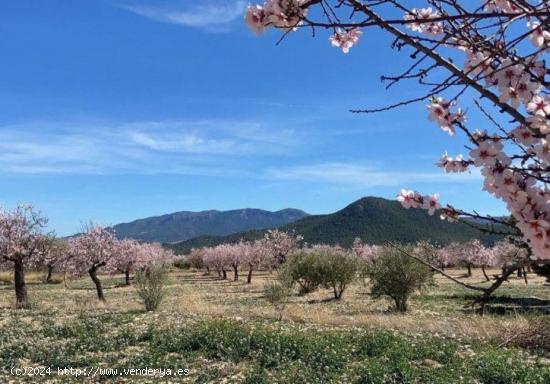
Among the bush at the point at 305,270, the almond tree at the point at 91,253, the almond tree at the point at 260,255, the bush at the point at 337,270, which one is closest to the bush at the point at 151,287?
the almond tree at the point at 91,253

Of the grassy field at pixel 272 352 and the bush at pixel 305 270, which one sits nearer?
the grassy field at pixel 272 352

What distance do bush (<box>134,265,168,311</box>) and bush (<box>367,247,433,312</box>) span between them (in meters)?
11.0

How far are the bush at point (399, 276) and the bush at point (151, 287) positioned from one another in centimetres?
1105

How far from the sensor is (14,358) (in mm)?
11562

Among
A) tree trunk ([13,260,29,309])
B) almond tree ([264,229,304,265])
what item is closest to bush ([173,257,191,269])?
almond tree ([264,229,304,265])

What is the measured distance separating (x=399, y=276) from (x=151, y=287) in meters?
12.3

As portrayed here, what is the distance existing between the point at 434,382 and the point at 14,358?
30.3 feet

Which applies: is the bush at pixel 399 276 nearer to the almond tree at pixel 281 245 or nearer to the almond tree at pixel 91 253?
the almond tree at pixel 91 253

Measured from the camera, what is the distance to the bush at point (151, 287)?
2109 centimetres

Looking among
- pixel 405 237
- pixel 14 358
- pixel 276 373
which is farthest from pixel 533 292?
pixel 405 237

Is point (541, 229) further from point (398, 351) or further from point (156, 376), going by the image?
point (398, 351)

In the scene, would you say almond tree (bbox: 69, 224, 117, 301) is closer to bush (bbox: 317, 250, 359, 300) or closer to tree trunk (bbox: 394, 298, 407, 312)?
bush (bbox: 317, 250, 359, 300)

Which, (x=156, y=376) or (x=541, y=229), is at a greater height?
(x=541, y=229)

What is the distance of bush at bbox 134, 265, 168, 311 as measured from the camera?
69.2ft
